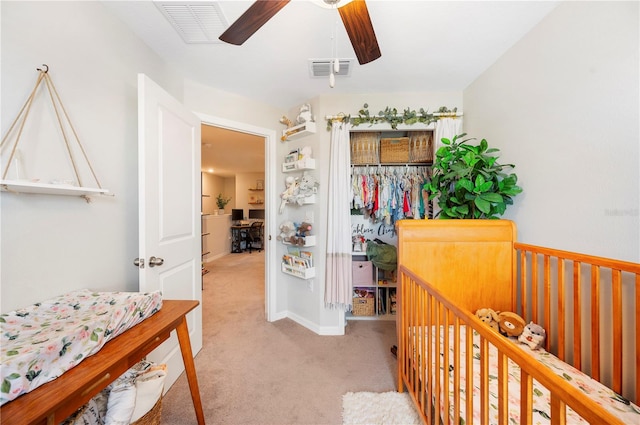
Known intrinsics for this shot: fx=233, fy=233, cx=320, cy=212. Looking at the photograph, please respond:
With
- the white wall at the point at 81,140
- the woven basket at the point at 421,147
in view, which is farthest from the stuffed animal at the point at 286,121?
the woven basket at the point at 421,147

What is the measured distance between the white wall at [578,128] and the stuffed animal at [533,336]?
488 millimetres

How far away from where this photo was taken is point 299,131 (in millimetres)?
2359

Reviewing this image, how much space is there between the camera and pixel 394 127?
224 cm

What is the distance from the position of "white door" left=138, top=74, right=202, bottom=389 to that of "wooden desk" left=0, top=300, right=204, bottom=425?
46 centimetres

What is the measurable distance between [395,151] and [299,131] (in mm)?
1052

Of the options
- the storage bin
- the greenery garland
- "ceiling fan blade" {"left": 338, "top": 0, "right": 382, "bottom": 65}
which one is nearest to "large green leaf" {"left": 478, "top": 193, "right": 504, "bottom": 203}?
the greenery garland

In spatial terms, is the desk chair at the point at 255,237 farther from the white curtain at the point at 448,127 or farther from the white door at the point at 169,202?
the white curtain at the point at 448,127

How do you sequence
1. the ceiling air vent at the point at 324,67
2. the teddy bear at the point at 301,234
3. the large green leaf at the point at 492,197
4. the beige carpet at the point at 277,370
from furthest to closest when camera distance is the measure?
the teddy bear at the point at 301,234, the ceiling air vent at the point at 324,67, the large green leaf at the point at 492,197, the beige carpet at the point at 277,370

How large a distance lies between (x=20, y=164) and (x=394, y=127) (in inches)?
95.3

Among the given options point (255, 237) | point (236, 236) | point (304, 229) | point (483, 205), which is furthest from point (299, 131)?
point (255, 237)

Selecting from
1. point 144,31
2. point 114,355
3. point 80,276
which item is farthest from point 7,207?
point 144,31

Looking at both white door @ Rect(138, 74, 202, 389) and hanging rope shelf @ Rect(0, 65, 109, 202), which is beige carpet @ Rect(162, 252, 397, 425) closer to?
white door @ Rect(138, 74, 202, 389)

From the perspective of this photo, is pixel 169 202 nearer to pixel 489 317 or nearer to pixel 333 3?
pixel 333 3

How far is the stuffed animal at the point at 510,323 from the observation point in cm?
138
